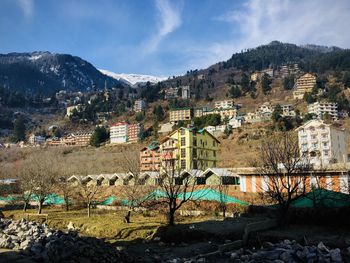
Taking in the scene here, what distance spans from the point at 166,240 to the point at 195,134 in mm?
48271

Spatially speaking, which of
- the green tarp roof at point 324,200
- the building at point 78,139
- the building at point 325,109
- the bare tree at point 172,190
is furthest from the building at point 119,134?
the green tarp roof at point 324,200

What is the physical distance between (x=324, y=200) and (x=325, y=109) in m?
88.6

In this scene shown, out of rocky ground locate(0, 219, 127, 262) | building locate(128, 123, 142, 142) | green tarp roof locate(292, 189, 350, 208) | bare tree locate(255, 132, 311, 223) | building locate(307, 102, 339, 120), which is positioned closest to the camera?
rocky ground locate(0, 219, 127, 262)

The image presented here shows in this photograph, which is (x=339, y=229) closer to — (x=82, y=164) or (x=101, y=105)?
(x=82, y=164)

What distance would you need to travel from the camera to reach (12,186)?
65.4 meters

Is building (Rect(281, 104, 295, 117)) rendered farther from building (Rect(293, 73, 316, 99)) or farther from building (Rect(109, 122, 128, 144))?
building (Rect(109, 122, 128, 144))

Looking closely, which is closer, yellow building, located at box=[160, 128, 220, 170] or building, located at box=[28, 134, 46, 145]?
yellow building, located at box=[160, 128, 220, 170]

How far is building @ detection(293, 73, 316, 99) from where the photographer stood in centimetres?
14238

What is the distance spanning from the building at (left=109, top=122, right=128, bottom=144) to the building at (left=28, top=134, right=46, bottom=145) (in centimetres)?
3791

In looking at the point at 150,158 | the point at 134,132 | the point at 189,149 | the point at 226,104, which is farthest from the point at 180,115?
the point at 189,149

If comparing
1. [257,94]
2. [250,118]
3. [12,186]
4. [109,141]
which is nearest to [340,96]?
[250,118]

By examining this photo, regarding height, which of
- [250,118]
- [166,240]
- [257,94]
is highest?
[257,94]

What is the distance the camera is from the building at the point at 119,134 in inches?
5128

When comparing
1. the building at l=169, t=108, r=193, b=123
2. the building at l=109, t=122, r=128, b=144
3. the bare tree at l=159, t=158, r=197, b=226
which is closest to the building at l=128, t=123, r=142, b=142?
the building at l=109, t=122, r=128, b=144
